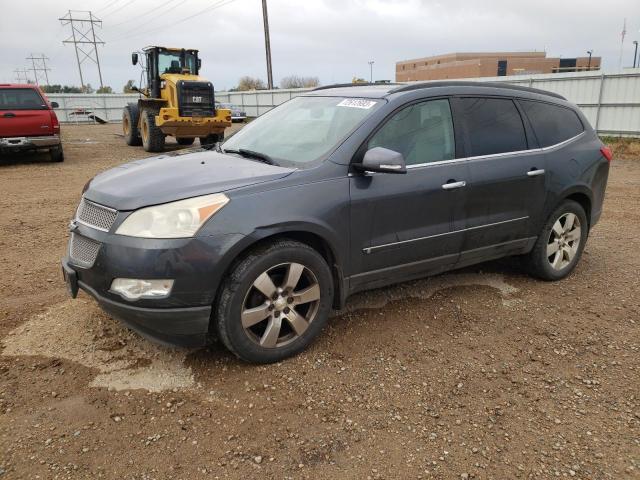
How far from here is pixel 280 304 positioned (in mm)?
3170

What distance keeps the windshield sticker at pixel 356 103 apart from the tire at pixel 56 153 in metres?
11.6

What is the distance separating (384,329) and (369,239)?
2.33 ft

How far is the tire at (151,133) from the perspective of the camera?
50.1ft

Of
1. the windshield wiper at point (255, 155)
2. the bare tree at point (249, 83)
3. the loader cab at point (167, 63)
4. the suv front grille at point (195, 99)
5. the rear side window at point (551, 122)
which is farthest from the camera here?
the bare tree at point (249, 83)

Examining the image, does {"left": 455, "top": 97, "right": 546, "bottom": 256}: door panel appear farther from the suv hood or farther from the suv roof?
the suv hood

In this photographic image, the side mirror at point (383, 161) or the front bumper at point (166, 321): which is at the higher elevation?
the side mirror at point (383, 161)

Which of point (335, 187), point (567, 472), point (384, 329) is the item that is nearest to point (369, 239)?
point (335, 187)

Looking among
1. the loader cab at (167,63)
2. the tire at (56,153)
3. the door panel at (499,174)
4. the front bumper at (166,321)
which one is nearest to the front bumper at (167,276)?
the front bumper at (166,321)

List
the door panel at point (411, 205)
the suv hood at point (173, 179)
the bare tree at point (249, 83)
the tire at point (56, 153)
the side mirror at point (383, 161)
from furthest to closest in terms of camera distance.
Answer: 1. the bare tree at point (249, 83)
2. the tire at point (56, 153)
3. the door panel at point (411, 205)
4. the side mirror at point (383, 161)
5. the suv hood at point (173, 179)

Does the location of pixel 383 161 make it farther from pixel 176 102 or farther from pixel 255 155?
pixel 176 102

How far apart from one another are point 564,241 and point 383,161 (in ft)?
7.91

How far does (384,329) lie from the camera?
12.3 feet

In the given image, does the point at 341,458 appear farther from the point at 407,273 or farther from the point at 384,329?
the point at 407,273

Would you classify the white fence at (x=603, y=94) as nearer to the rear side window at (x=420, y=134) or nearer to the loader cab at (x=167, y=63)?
the loader cab at (x=167, y=63)
